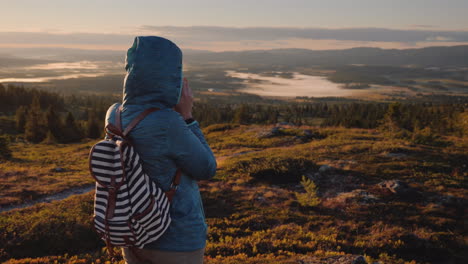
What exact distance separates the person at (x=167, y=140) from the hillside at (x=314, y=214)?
5.17 meters

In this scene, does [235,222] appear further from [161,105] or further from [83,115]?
[83,115]

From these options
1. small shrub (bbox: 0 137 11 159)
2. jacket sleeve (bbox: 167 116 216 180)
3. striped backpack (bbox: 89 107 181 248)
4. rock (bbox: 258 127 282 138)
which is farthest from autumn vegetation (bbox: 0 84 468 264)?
rock (bbox: 258 127 282 138)

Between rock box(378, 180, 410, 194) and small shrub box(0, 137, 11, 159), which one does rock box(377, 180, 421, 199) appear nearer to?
rock box(378, 180, 410, 194)

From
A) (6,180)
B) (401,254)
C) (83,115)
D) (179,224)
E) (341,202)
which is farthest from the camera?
(83,115)

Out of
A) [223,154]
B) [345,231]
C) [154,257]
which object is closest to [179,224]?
[154,257]

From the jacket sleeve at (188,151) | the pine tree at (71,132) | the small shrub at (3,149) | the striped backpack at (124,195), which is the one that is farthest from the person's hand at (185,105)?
the pine tree at (71,132)

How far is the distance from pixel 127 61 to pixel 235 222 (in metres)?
10.6

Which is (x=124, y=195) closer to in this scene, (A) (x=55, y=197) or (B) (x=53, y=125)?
(A) (x=55, y=197)

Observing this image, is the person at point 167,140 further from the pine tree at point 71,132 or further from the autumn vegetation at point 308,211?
the pine tree at point 71,132

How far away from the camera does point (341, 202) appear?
49.0 ft

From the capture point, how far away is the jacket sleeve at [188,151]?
2.58 metres

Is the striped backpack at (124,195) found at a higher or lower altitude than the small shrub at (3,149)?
higher

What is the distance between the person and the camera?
2.60m

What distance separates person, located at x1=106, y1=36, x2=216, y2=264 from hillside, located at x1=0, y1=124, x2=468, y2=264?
5168mm
